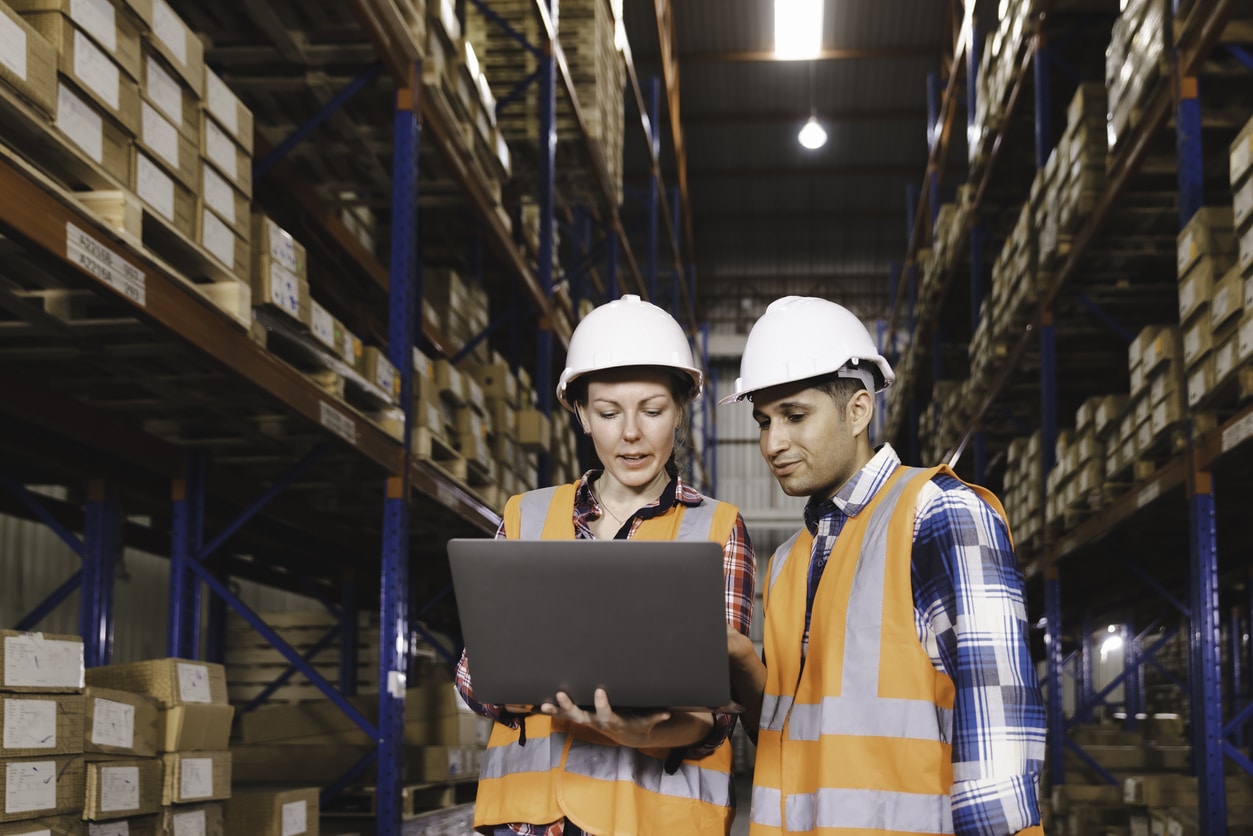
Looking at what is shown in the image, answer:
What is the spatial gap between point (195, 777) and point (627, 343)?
8.94 ft

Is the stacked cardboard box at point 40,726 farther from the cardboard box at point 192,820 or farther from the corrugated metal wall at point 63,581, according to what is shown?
the corrugated metal wall at point 63,581

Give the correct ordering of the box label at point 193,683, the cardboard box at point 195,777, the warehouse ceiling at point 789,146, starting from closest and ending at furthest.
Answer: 1. the cardboard box at point 195,777
2. the box label at point 193,683
3. the warehouse ceiling at point 789,146

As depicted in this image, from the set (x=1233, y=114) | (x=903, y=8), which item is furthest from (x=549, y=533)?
(x=903, y=8)

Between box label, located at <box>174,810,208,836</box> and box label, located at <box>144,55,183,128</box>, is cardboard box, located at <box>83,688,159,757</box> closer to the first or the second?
box label, located at <box>174,810,208,836</box>

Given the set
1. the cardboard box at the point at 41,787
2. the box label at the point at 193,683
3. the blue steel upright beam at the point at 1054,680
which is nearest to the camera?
the cardboard box at the point at 41,787

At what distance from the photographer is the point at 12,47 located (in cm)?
310

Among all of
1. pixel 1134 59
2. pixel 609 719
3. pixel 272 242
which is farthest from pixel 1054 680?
pixel 609 719

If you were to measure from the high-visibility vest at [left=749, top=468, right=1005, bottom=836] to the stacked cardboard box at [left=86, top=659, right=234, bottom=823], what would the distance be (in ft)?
8.80

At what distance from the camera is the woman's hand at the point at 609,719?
2.17 m

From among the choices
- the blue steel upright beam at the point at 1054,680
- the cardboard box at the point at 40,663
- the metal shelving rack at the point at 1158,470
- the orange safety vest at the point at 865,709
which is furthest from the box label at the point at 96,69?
the blue steel upright beam at the point at 1054,680

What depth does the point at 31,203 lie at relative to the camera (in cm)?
308

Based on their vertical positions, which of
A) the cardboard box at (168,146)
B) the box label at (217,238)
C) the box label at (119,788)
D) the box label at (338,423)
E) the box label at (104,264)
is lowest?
the box label at (119,788)

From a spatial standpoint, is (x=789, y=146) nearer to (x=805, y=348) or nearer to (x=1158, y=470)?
(x=1158, y=470)

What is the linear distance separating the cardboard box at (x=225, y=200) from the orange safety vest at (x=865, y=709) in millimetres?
2768
